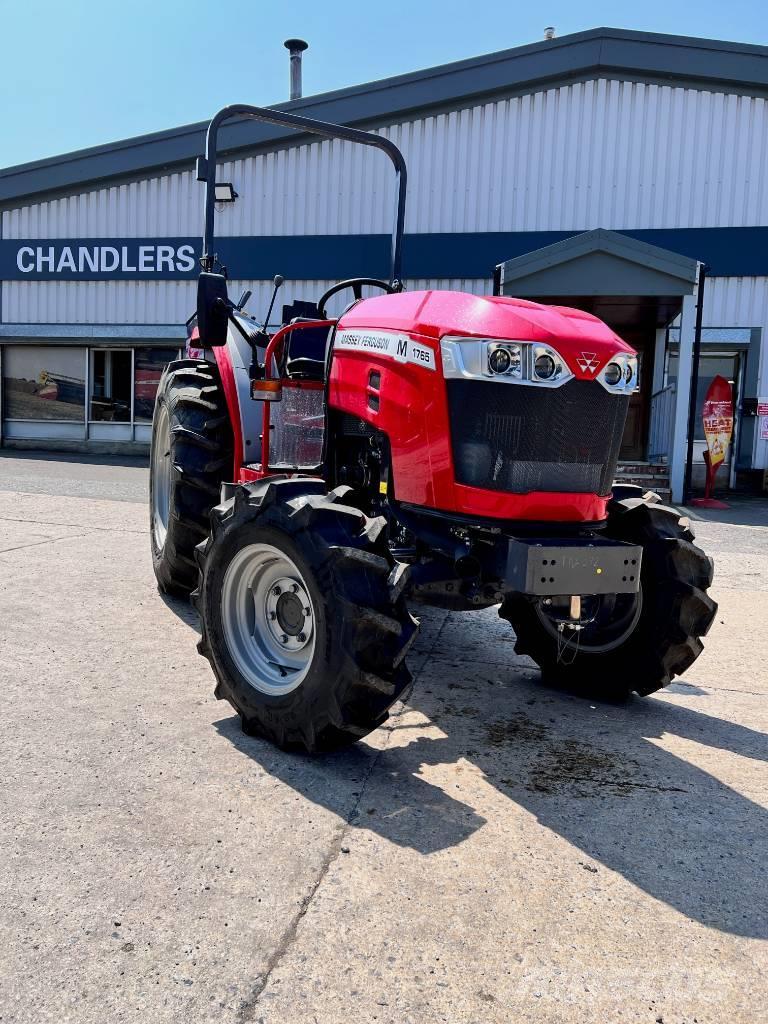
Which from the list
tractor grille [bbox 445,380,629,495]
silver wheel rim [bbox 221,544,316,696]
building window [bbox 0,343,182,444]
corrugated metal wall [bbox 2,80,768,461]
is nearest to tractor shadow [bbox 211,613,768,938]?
silver wheel rim [bbox 221,544,316,696]

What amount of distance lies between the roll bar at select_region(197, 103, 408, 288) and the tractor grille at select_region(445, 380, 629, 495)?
1.84 meters

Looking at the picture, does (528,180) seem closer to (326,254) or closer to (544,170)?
(544,170)

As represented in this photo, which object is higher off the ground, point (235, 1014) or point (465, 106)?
point (465, 106)

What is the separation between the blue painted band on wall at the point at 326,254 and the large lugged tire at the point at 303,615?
1270 centimetres

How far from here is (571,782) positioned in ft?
9.91

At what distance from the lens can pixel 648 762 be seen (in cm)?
324

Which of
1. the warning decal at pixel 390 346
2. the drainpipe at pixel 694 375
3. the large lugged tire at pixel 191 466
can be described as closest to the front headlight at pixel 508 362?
the warning decal at pixel 390 346

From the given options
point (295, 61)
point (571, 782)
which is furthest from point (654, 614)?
point (295, 61)

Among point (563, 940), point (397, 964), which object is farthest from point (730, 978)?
point (397, 964)

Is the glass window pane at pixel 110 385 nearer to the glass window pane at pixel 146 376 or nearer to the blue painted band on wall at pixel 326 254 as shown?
the glass window pane at pixel 146 376

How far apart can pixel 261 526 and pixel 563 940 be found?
171 centimetres

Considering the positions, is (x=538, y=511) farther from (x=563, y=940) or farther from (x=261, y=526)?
(x=563, y=940)

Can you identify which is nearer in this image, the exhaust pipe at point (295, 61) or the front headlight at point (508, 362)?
the front headlight at point (508, 362)

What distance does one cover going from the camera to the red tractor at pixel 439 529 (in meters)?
2.92
